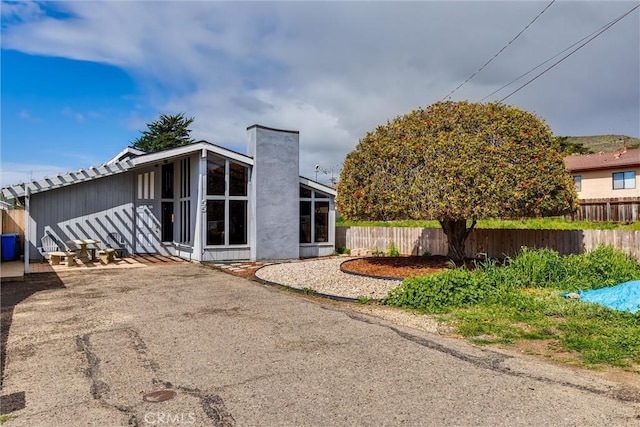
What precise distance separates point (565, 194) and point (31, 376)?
10766 millimetres

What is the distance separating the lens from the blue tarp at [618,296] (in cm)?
644

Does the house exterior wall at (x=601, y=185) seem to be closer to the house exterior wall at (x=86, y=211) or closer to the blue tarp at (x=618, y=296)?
the blue tarp at (x=618, y=296)

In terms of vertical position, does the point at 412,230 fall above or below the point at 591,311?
above

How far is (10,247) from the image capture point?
44.8 feet

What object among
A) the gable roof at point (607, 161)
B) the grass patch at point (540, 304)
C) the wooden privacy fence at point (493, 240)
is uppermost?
the gable roof at point (607, 161)

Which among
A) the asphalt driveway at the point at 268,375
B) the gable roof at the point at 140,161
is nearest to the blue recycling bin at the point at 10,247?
the gable roof at the point at 140,161

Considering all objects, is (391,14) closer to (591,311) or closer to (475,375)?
(591,311)

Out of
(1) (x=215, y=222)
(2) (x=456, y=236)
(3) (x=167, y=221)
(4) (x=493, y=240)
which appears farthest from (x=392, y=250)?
(3) (x=167, y=221)

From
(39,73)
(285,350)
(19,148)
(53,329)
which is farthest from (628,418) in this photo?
(19,148)

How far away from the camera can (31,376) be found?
4168mm

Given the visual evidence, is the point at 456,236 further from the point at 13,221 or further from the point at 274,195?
the point at 13,221

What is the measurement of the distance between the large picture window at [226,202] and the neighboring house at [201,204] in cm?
3

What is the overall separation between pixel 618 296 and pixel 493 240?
5.82 m

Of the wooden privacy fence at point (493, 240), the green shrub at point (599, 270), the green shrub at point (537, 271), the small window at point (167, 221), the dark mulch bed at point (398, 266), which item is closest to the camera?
the green shrub at point (599, 270)
